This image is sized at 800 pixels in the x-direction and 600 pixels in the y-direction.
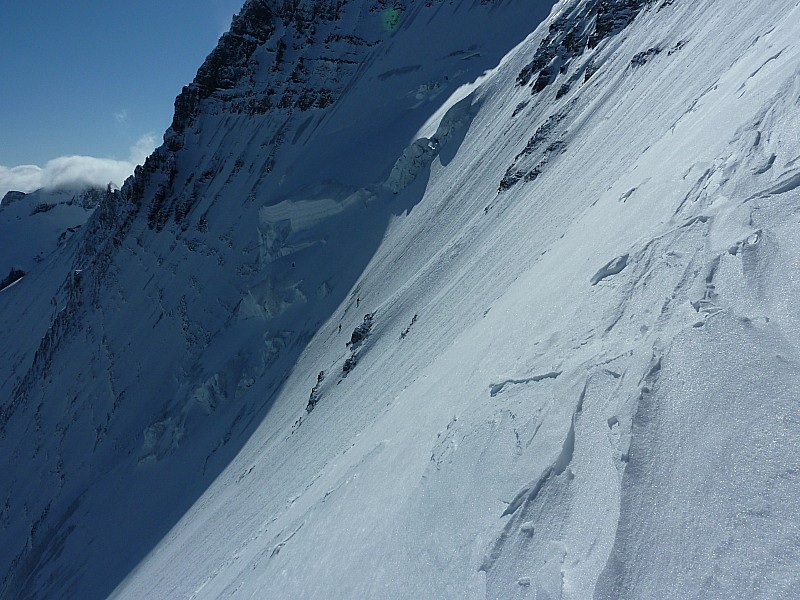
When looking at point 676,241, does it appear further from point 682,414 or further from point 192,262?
point 192,262

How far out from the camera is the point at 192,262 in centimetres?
4172

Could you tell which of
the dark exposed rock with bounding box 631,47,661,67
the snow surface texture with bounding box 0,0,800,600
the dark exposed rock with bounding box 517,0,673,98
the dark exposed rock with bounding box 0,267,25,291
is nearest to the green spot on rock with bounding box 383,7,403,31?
the snow surface texture with bounding box 0,0,800,600

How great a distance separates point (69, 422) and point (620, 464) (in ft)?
152

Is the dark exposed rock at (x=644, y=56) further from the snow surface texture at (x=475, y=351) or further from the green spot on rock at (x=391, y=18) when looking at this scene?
the green spot on rock at (x=391, y=18)

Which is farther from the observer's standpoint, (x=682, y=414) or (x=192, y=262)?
(x=192, y=262)

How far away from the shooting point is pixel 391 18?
52219 millimetres

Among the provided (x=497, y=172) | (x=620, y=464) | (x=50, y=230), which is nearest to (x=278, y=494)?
(x=620, y=464)

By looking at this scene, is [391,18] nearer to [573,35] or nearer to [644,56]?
[573,35]

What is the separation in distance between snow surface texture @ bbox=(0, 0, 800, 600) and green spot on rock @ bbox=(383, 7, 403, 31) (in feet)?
22.3

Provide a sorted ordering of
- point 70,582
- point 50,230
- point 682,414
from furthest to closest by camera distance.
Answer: point 50,230, point 70,582, point 682,414

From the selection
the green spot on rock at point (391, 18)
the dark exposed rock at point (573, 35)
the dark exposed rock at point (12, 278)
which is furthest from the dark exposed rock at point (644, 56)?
the dark exposed rock at point (12, 278)

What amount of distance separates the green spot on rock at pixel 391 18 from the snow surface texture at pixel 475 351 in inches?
268

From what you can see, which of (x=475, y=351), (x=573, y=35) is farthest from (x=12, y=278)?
(x=475, y=351)

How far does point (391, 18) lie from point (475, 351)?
178ft
